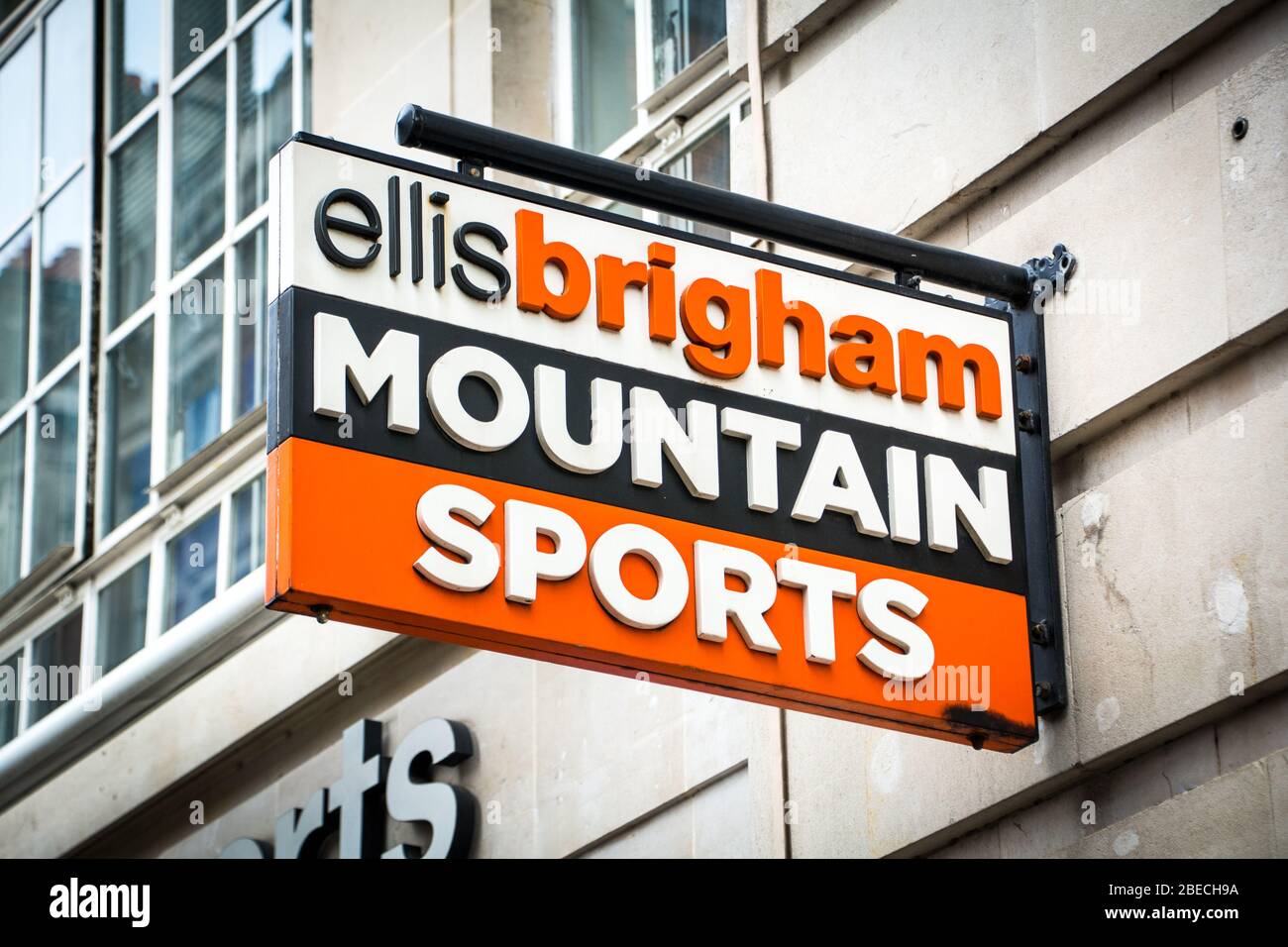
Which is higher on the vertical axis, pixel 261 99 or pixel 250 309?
pixel 261 99

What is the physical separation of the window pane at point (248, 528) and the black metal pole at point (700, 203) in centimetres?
634

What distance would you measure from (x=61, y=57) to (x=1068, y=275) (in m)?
10.2

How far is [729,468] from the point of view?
5828 millimetres

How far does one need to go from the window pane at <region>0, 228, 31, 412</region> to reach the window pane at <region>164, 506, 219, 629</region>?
252 centimetres

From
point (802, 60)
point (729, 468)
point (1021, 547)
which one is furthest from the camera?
point (802, 60)

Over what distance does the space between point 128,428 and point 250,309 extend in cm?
148

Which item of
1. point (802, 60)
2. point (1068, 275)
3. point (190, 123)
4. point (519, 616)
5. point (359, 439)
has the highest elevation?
point (190, 123)

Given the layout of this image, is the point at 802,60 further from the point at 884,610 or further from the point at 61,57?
the point at 61,57

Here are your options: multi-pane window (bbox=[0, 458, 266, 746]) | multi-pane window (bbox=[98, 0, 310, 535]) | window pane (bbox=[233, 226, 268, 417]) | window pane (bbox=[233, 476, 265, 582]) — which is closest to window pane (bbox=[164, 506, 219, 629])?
multi-pane window (bbox=[0, 458, 266, 746])

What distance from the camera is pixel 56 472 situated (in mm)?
14156

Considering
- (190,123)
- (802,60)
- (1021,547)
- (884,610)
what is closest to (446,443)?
(884,610)

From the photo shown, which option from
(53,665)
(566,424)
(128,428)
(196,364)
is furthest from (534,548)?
(53,665)

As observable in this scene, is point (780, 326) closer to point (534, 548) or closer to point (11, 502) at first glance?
point (534, 548)

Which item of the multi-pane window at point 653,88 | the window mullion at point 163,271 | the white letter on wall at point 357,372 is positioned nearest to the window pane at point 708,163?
the multi-pane window at point 653,88
